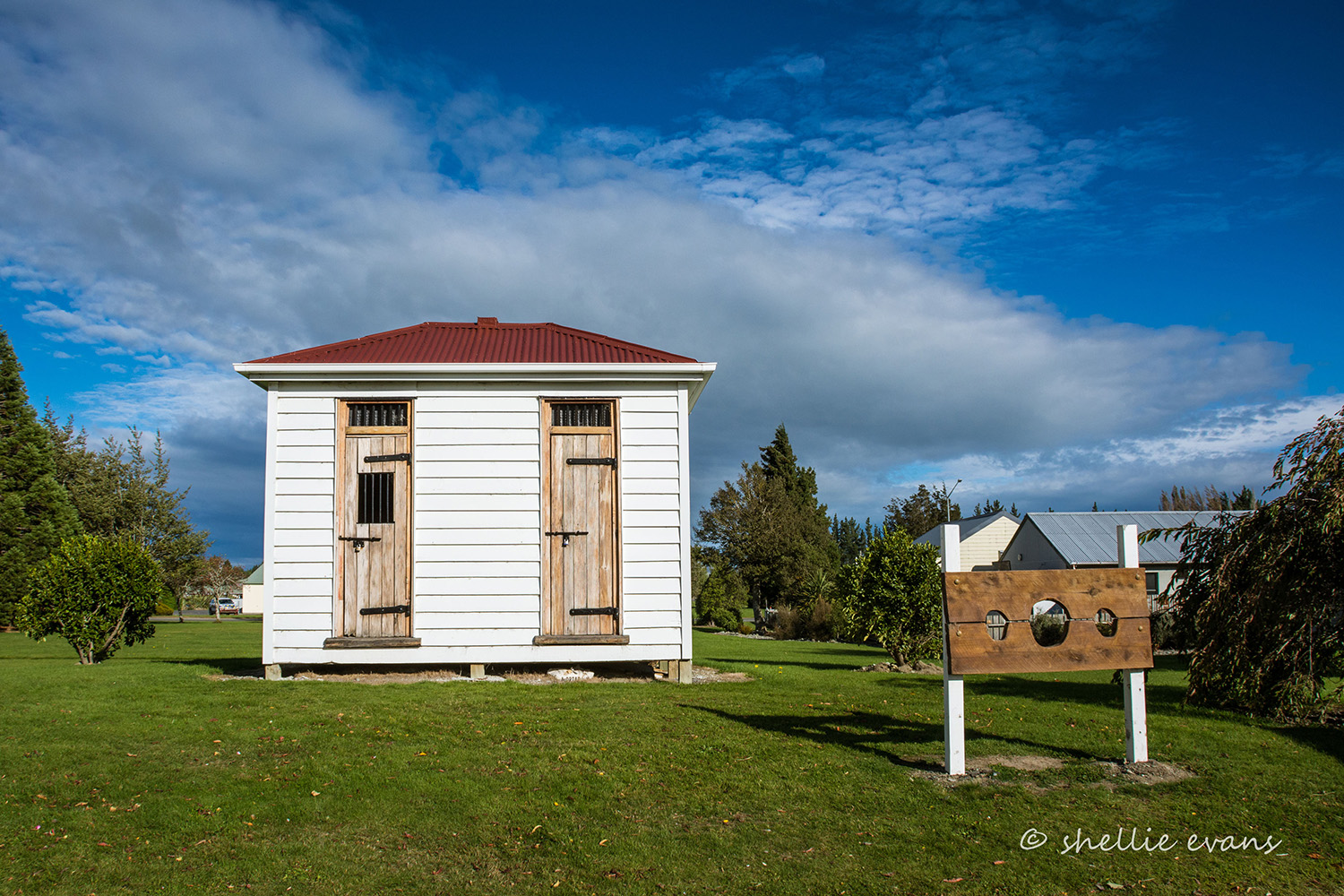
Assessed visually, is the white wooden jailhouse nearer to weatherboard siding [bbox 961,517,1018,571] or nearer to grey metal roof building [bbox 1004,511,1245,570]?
grey metal roof building [bbox 1004,511,1245,570]

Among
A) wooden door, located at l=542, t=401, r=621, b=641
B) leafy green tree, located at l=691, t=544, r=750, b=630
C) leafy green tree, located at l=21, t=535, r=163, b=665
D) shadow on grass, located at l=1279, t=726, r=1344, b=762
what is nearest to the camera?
shadow on grass, located at l=1279, t=726, r=1344, b=762

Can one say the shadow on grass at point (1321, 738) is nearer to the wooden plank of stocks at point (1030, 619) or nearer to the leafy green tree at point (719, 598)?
the wooden plank of stocks at point (1030, 619)

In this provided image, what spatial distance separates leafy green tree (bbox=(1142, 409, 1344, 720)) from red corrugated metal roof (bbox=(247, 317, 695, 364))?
6912 mm

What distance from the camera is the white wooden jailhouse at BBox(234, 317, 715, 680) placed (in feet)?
33.1

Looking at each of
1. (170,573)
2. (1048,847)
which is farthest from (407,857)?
(170,573)

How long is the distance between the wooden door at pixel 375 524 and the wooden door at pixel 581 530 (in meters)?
1.86

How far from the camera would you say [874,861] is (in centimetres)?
439

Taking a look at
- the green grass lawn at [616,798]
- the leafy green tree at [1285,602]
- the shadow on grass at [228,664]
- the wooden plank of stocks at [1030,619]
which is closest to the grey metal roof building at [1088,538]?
the leafy green tree at [1285,602]

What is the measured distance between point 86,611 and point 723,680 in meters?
9.56

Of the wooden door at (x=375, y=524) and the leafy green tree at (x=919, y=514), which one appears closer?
the wooden door at (x=375, y=524)

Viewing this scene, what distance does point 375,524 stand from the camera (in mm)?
10234

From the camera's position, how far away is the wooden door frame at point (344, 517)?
393 inches

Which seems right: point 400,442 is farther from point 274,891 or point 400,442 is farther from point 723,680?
point 274,891

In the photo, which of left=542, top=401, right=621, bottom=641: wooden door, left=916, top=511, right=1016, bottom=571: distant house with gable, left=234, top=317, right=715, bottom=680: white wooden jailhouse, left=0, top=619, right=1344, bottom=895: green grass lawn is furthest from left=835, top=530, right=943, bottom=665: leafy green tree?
left=916, top=511, right=1016, bottom=571: distant house with gable
